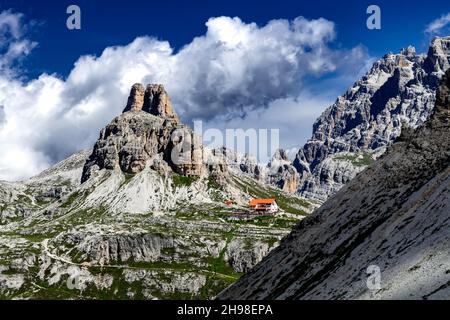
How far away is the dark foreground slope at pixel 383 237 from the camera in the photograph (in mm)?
50406

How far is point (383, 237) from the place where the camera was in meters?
66.2

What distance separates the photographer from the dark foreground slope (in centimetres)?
5041
